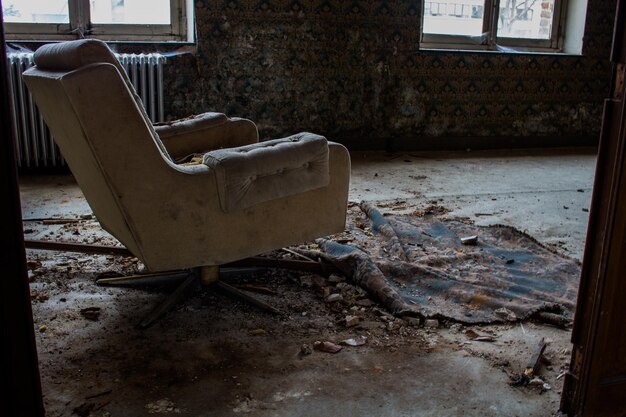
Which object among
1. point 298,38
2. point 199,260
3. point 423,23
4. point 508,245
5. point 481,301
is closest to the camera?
point 199,260

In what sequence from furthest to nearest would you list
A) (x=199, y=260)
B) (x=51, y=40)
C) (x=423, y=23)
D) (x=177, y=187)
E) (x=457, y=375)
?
(x=423, y=23) < (x=51, y=40) < (x=199, y=260) < (x=177, y=187) < (x=457, y=375)

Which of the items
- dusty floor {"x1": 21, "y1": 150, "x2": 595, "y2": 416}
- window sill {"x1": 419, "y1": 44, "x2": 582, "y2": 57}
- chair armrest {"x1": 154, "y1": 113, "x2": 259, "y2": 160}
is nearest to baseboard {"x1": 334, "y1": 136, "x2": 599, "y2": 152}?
window sill {"x1": 419, "y1": 44, "x2": 582, "y2": 57}

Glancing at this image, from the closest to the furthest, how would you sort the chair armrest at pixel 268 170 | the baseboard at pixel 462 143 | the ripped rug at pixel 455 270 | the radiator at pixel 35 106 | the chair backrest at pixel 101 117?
the chair backrest at pixel 101 117 → the chair armrest at pixel 268 170 → the ripped rug at pixel 455 270 → the radiator at pixel 35 106 → the baseboard at pixel 462 143

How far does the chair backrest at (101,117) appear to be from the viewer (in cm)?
193

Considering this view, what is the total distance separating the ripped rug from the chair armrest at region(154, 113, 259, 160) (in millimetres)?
713

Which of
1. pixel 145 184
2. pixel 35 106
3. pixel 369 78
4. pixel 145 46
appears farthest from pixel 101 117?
pixel 369 78

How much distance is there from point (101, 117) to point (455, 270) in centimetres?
170

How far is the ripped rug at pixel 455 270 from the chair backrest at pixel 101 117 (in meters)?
1.05

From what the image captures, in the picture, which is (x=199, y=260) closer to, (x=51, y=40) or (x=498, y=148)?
(x=51, y=40)

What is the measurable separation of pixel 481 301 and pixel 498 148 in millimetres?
3919

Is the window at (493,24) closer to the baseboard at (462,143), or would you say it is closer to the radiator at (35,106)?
A: the baseboard at (462,143)

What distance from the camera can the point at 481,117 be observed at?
6.01 m

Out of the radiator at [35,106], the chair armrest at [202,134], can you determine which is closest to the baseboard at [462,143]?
the radiator at [35,106]

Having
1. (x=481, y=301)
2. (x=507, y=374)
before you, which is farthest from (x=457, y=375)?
(x=481, y=301)
